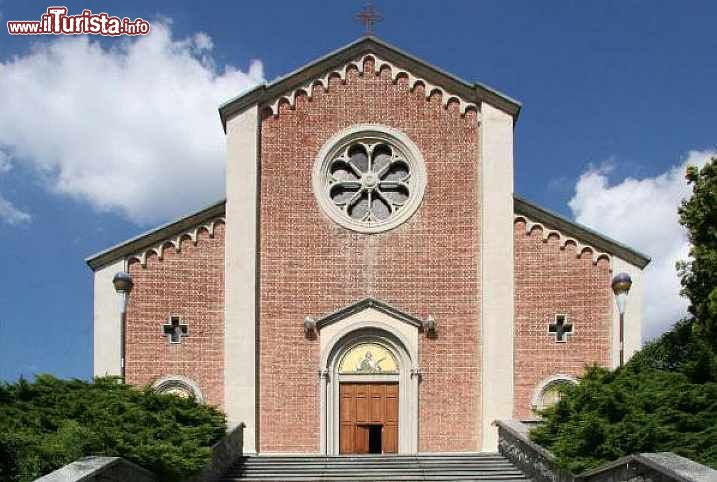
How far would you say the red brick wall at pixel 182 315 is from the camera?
23281 millimetres

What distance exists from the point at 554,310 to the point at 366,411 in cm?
575

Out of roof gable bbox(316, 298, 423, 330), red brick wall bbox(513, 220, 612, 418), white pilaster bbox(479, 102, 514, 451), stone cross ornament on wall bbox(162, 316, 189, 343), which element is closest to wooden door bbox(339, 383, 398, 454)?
roof gable bbox(316, 298, 423, 330)

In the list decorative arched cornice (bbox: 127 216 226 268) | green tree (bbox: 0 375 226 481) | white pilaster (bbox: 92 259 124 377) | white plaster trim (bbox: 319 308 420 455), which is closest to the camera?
green tree (bbox: 0 375 226 481)

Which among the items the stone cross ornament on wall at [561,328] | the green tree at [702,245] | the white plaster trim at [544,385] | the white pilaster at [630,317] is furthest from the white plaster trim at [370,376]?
the green tree at [702,245]

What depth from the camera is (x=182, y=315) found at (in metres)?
23.5

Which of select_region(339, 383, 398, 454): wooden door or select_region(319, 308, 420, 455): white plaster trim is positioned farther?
select_region(339, 383, 398, 454): wooden door

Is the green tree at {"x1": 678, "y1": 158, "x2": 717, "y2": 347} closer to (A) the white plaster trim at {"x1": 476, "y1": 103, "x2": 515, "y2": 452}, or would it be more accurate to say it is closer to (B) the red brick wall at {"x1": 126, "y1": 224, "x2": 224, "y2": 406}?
(A) the white plaster trim at {"x1": 476, "y1": 103, "x2": 515, "y2": 452}

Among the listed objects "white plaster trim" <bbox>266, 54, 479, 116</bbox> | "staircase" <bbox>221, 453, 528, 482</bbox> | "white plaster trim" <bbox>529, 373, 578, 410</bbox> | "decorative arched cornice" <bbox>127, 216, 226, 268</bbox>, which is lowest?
"staircase" <bbox>221, 453, 528, 482</bbox>

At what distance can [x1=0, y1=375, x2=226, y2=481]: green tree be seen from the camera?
1209 cm

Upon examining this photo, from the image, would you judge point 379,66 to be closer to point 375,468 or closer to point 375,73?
point 375,73

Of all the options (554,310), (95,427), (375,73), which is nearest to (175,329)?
(375,73)

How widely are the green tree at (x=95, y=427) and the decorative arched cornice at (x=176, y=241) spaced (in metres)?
7.04

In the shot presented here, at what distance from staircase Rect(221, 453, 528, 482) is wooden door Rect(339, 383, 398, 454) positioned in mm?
2503

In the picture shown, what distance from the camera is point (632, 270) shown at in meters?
23.5
